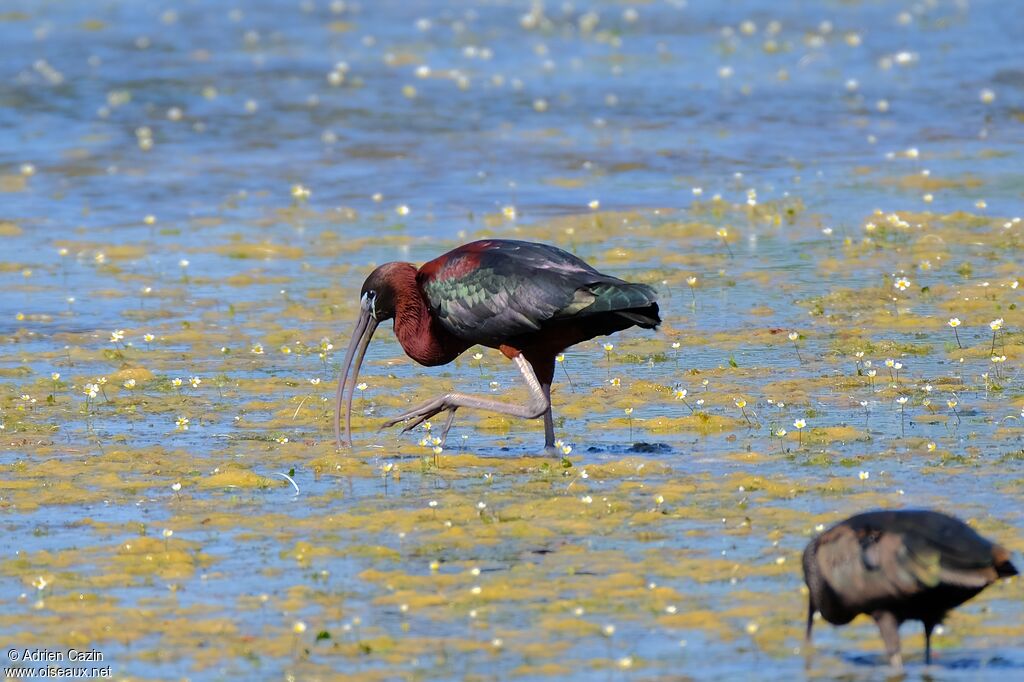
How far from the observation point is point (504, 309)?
1062cm

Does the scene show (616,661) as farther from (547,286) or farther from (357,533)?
(547,286)

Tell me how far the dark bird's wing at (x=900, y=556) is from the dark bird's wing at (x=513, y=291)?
11.1ft

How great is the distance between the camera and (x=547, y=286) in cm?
1062

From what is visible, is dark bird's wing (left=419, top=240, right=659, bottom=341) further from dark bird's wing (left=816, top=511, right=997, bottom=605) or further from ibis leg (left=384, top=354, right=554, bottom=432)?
dark bird's wing (left=816, top=511, right=997, bottom=605)

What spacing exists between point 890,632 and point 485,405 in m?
4.13

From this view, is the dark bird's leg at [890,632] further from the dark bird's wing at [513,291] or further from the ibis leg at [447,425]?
the ibis leg at [447,425]

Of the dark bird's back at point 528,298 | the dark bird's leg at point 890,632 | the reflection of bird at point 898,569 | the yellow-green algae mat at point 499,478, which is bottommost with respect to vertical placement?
the yellow-green algae mat at point 499,478

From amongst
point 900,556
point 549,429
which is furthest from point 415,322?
point 900,556

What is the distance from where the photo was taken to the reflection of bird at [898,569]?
675 cm

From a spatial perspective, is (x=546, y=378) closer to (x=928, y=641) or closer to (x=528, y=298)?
(x=528, y=298)

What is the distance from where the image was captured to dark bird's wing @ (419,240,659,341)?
1050 centimetres

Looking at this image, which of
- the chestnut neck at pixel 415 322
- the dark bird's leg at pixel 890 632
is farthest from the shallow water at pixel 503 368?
the chestnut neck at pixel 415 322

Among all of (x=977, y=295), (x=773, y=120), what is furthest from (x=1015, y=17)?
(x=977, y=295)

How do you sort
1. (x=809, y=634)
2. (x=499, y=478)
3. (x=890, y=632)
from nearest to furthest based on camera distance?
(x=890, y=632)
(x=809, y=634)
(x=499, y=478)
